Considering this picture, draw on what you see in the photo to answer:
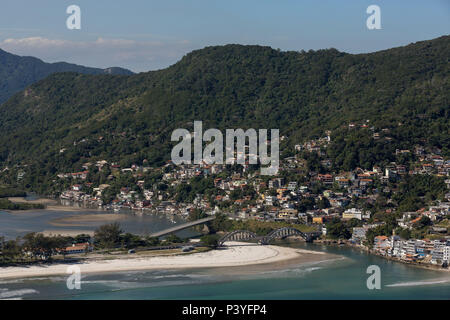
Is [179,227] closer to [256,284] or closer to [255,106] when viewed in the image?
[256,284]

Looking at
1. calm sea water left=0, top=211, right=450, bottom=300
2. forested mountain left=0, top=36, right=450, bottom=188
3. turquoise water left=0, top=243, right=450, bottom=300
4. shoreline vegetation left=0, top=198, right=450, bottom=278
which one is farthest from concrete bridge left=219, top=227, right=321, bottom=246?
forested mountain left=0, top=36, right=450, bottom=188

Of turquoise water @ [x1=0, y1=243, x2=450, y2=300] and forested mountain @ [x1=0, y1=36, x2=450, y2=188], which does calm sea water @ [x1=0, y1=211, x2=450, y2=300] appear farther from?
forested mountain @ [x1=0, y1=36, x2=450, y2=188]

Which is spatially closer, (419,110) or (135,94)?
(419,110)

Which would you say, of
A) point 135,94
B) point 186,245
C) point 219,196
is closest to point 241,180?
point 219,196

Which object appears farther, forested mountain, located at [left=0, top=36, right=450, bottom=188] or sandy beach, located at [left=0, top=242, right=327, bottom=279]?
forested mountain, located at [left=0, top=36, right=450, bottom=188]

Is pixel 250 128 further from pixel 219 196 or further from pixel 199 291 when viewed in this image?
pixel 199 291

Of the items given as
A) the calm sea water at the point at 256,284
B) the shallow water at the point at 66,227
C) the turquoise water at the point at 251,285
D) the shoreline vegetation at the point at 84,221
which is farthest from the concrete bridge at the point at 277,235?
the turquoise water at the point at 251,285

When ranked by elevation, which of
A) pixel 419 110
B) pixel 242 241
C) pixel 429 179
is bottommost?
pixel 242 241
